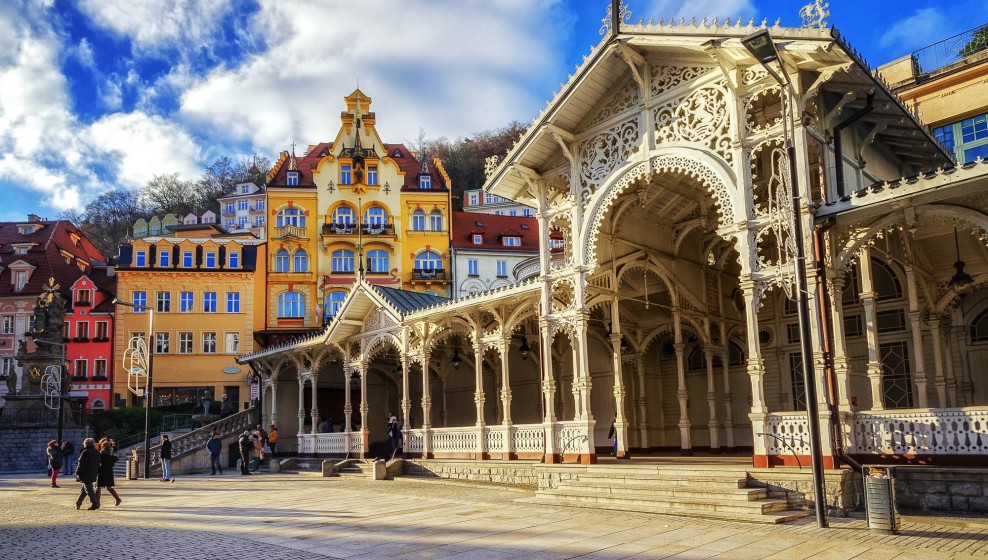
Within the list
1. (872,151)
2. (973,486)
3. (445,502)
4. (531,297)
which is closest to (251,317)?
(531,297)

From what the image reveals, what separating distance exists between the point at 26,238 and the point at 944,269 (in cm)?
6115

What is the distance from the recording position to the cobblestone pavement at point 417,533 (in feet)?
32.7

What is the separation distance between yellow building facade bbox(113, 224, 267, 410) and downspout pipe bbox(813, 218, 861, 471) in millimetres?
40690

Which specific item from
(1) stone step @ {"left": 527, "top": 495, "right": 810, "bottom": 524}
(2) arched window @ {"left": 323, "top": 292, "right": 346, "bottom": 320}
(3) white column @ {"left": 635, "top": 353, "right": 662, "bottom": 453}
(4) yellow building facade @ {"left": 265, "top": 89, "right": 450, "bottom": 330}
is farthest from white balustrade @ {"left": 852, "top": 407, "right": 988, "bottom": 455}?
(2) arched window @ {"left": 323, "top": 292, "right": 346, "bottom": 320}

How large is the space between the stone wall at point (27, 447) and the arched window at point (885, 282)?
108 feet

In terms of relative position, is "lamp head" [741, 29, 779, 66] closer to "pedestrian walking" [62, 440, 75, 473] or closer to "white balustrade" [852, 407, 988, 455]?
"white balustrade" [852, 407, 988, 455]

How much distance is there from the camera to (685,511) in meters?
13.2

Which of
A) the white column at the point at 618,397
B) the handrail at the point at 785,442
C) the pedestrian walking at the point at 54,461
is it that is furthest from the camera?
the pedestrian walking at the point at 54,461

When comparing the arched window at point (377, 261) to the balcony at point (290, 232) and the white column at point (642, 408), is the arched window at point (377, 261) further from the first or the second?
the white column at point (642, 408)

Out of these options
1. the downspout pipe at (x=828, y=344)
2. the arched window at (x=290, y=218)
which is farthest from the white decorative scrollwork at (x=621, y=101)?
the arched window at (x=290, y=218)

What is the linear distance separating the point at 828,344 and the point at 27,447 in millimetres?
35559

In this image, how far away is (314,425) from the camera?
29953mm

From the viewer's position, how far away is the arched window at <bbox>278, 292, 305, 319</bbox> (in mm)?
50344

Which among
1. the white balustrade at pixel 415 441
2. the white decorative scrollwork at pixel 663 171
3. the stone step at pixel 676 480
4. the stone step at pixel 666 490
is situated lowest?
the stone step at pixel 666 490
